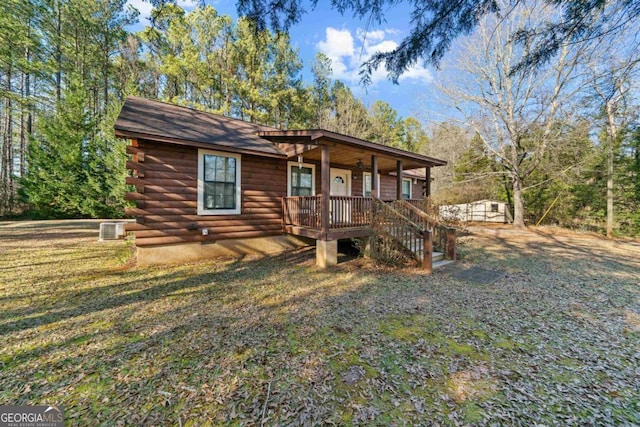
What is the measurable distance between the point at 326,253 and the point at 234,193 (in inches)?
122

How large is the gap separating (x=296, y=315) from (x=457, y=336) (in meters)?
2.10

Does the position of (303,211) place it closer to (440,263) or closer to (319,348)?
(440,263)

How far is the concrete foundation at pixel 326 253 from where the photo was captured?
6.48 metres

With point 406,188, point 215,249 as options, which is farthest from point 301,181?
point 406,188

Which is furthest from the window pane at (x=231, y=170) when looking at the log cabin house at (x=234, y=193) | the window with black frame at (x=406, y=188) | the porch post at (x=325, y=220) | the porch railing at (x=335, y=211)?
the window with black frame at (x=406, y=188)

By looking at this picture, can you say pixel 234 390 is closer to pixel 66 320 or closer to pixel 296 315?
pixel 296 315

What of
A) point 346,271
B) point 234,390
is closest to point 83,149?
point 346,271

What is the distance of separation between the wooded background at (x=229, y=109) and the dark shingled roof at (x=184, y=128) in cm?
692

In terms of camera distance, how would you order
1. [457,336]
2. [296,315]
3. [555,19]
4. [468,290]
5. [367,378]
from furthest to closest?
1. [468,290]
2. [296,315]
3. [457,336]
4. [555,19]
5. [367,378]

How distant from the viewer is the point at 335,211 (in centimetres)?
707

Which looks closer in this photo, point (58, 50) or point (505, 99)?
point (505, 99)

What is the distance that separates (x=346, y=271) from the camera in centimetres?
613

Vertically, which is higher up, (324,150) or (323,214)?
(324,150)

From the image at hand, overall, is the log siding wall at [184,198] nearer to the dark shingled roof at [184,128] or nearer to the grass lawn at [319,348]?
the dark shingled roof at [184,128]
